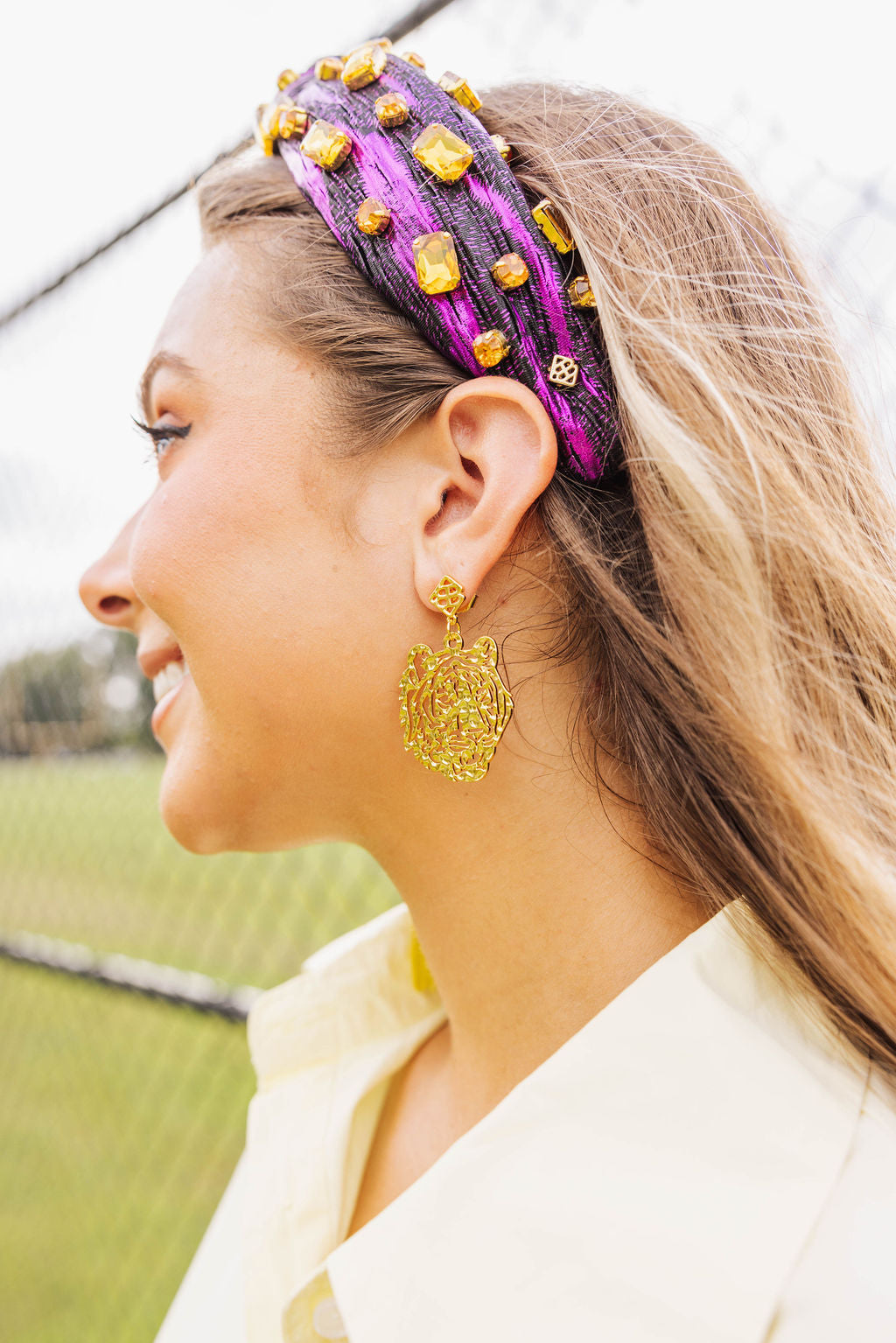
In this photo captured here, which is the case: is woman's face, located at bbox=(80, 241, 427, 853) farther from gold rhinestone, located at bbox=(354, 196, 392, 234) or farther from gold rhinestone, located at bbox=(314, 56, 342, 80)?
gold rhinestone, located at bbox=(314, 56, 342, 80)

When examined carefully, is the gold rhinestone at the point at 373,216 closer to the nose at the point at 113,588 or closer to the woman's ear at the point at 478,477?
the woman's ear at the point at 478,477

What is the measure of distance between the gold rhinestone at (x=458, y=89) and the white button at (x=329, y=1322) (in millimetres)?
1487

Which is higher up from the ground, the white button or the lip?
the lip

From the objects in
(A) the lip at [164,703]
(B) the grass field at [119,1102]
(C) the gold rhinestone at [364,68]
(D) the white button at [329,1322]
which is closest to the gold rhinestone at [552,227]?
(C) the gold rhinestone at [364,68]

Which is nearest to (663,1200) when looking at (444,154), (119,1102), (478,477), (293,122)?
(478,477)

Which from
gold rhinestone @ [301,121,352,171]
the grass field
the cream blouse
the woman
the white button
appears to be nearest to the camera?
the cream blouse

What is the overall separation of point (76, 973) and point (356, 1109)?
2126mm

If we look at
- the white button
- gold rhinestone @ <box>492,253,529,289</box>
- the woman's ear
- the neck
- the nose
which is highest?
gold rhinestone @ <box>492,253,529,289</box>

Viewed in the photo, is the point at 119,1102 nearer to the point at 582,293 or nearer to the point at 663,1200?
the point at 663,1200

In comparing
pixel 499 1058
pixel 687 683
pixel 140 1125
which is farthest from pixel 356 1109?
pixel 140 1125

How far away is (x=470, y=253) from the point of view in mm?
1081

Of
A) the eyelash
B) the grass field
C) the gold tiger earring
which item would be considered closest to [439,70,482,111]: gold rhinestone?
the eyelash

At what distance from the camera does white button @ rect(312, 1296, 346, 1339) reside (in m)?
1.04

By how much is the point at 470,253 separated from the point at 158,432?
50 centimetres
